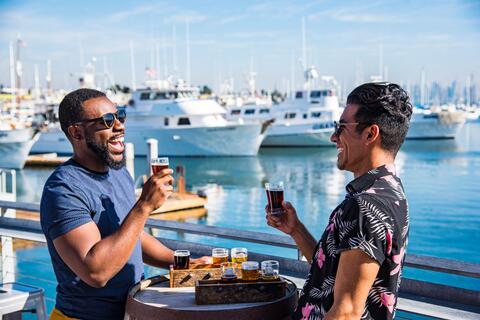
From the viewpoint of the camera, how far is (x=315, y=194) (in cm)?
2202

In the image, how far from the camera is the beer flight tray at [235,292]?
214 cm

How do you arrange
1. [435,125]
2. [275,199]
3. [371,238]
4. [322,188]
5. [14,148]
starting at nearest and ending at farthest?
[371,238] → [275,199] → [322,188] → [14,148] → [435,125]

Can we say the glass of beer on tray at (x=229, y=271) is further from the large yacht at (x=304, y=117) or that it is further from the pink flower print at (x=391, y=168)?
the large yacht at (x=304, y=117)

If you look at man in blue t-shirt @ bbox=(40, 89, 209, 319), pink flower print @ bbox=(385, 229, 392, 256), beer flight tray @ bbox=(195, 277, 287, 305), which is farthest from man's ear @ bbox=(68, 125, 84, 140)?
pink flower print @ bbox=(385, 229, 392, 256)

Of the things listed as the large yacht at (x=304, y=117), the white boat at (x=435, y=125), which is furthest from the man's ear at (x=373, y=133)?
the white boat at (x=435, y=125)

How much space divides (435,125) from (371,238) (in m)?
52.4

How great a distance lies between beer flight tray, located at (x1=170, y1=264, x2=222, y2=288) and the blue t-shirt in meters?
0.15

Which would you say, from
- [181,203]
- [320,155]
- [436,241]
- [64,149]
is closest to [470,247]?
[436,241]

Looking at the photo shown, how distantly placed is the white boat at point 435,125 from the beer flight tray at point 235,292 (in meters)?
51.3

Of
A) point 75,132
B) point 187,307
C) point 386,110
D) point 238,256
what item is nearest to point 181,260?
point 238,256

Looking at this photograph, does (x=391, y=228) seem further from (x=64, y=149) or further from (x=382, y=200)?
(x=64, y=149)

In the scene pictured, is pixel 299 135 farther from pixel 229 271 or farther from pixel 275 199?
pixel 229 271

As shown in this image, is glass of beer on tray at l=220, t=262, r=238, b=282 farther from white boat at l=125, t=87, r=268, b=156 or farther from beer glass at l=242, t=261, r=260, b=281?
white boat at l=125, t=87, r=268, b=156

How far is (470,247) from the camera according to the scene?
44.5ft
